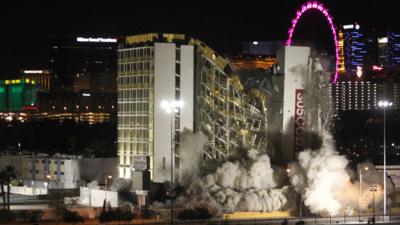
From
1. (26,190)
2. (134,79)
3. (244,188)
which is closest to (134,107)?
(134,79)

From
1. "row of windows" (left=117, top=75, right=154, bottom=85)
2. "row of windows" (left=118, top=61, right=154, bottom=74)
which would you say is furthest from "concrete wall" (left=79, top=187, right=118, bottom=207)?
"row of windows" (left=118, top=61, right=154, bottom=74)

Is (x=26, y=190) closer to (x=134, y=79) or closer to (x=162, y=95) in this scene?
(x=134, y=79)

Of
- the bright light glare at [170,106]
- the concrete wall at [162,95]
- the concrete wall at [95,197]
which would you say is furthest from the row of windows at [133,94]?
the concrete wall at [95,197]

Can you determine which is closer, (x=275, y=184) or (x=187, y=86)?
(x=275, y=184)

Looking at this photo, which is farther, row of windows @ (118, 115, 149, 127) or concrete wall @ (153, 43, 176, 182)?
row of windows @ (118, 115, 149, 127)

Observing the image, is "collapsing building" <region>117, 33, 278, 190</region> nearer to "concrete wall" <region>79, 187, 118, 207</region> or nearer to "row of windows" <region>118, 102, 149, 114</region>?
"row of windows" <region>118, 102, 149, 114</region>

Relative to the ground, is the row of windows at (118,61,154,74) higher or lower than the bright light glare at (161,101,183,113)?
higher

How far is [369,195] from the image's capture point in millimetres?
74938

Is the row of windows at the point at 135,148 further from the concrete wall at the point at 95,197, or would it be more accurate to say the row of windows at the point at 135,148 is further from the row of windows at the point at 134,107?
the concrete wall at the point at 95,197

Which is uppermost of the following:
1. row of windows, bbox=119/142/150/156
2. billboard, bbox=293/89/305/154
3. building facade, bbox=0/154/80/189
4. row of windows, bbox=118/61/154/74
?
row of windows, bbox=118/61/154/74

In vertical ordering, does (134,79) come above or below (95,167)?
above

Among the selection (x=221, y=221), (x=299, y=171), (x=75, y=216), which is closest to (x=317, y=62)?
(x=299, y=171)

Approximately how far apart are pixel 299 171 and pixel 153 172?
527 inches

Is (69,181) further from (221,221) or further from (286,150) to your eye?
(221,221)
